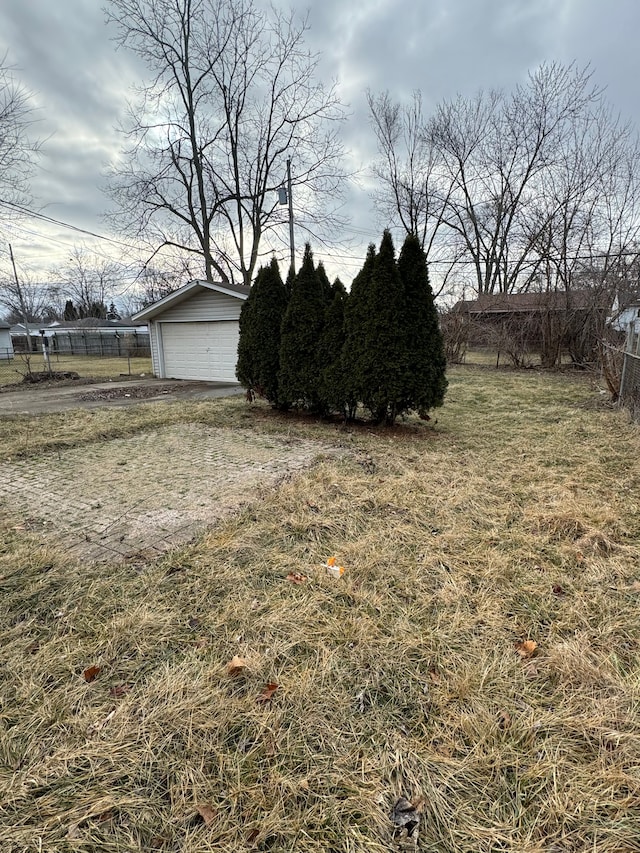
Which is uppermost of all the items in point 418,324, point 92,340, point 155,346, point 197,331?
point 92,340

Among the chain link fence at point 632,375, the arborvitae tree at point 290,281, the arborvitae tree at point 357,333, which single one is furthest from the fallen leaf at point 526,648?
the arborvitae tree at point 290,281

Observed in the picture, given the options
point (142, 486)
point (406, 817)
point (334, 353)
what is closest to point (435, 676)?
point (406, 817)

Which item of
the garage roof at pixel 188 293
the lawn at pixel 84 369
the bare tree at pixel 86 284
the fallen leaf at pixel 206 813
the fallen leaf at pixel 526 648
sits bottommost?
the fallen leaf at pixel 206 813

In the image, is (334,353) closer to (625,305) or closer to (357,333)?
(357,333)

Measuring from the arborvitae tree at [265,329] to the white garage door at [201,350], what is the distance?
4.47 m

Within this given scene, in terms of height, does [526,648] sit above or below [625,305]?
below

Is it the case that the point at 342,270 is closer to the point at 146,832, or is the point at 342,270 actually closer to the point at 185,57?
the point at 185,57

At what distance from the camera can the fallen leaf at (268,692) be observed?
1574mm

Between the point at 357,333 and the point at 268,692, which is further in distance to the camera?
the point at 357,333

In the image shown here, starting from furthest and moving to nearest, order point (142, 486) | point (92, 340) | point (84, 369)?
point (92, 340) < point (84, 369) < point (142, 486)

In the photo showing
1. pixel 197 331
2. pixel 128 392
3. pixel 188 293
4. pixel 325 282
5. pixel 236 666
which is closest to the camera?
pixel 236 666

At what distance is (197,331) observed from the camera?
12.3 metres

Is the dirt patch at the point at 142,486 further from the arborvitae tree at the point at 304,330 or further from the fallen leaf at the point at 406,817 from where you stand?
the fallen leaf at the point at 406,817

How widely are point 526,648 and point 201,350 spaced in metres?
11.9
